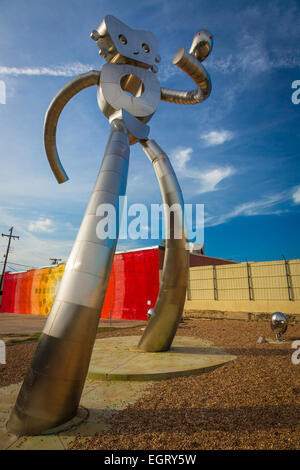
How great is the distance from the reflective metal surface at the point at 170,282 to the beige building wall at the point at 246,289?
11663 millimetres

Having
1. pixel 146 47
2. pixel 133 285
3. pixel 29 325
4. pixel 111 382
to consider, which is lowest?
pixel 111 382

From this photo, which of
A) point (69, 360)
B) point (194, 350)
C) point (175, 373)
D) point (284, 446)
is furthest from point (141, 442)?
point (194, 350)

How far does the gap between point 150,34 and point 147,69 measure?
3.59 ft

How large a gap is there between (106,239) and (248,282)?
16833 mm

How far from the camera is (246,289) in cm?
1945

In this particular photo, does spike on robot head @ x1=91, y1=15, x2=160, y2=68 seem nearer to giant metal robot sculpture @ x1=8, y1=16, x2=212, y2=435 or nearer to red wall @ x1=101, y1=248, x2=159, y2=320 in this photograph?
giant metal robot sculpture @ x1=8, y1=16, x2=212, y2=435

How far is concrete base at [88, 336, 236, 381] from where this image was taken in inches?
253

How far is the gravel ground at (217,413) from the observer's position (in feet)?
11.7

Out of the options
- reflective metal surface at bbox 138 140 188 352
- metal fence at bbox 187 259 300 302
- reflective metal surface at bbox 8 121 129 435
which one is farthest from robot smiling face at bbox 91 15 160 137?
metal fence at bbox 187 259 300 302

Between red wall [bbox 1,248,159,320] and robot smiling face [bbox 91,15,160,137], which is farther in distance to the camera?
red wall [bbox 1,248,159,320]

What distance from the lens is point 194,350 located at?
29.7 ft

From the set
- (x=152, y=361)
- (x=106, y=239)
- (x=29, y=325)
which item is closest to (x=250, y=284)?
(x=152, y=361)

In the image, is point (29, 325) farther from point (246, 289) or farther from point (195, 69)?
point (195, 69)

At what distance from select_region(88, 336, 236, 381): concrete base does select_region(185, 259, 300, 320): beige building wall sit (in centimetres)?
992
